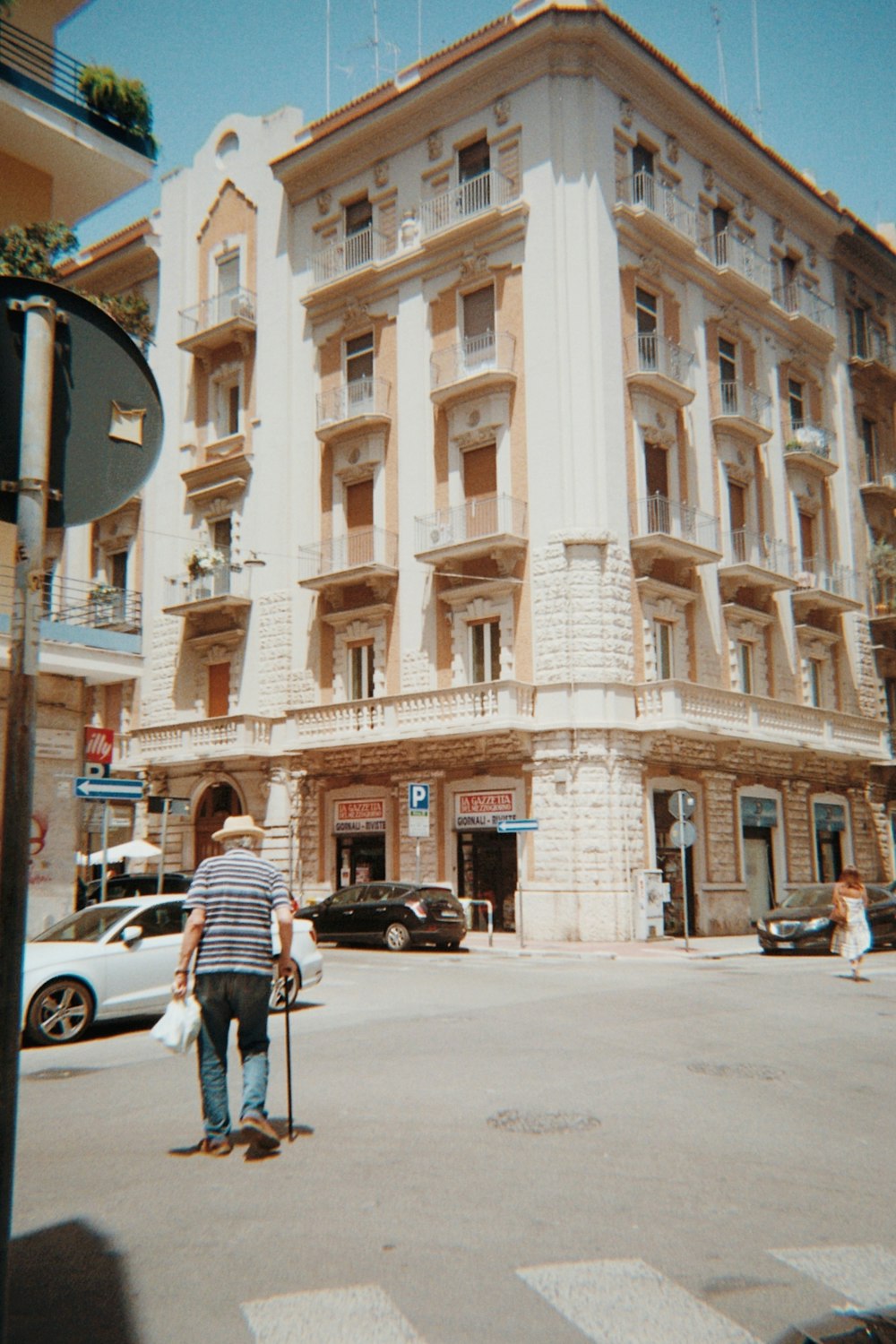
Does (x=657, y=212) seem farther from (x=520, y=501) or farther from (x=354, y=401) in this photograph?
(x=354, y=401)

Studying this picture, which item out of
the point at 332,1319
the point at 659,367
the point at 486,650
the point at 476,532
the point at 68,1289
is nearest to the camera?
the point at 332,1319

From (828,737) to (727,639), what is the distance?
14.1ft

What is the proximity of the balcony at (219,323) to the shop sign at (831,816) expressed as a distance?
21464mm

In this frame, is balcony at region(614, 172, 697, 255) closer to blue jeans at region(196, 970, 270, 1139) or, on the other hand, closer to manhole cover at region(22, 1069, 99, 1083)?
manhole cover at region(22, 1069, 99, 1083)

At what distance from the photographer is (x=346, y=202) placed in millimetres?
33062

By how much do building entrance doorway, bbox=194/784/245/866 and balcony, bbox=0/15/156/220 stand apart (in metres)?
24.0

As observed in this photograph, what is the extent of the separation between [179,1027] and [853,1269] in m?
3.65

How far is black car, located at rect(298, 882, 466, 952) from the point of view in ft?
74.6

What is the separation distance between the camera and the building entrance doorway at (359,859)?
29766 mm

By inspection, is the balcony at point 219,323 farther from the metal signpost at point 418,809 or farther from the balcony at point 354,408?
the metal signpost at point 418,809

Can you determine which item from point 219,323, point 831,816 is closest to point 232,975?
point 831,816

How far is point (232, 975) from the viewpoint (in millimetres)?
6742

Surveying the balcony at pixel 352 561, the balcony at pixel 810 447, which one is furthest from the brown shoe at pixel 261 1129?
the balcony at pixel 810 447

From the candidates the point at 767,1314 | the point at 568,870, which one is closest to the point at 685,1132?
the point at 767,1314
